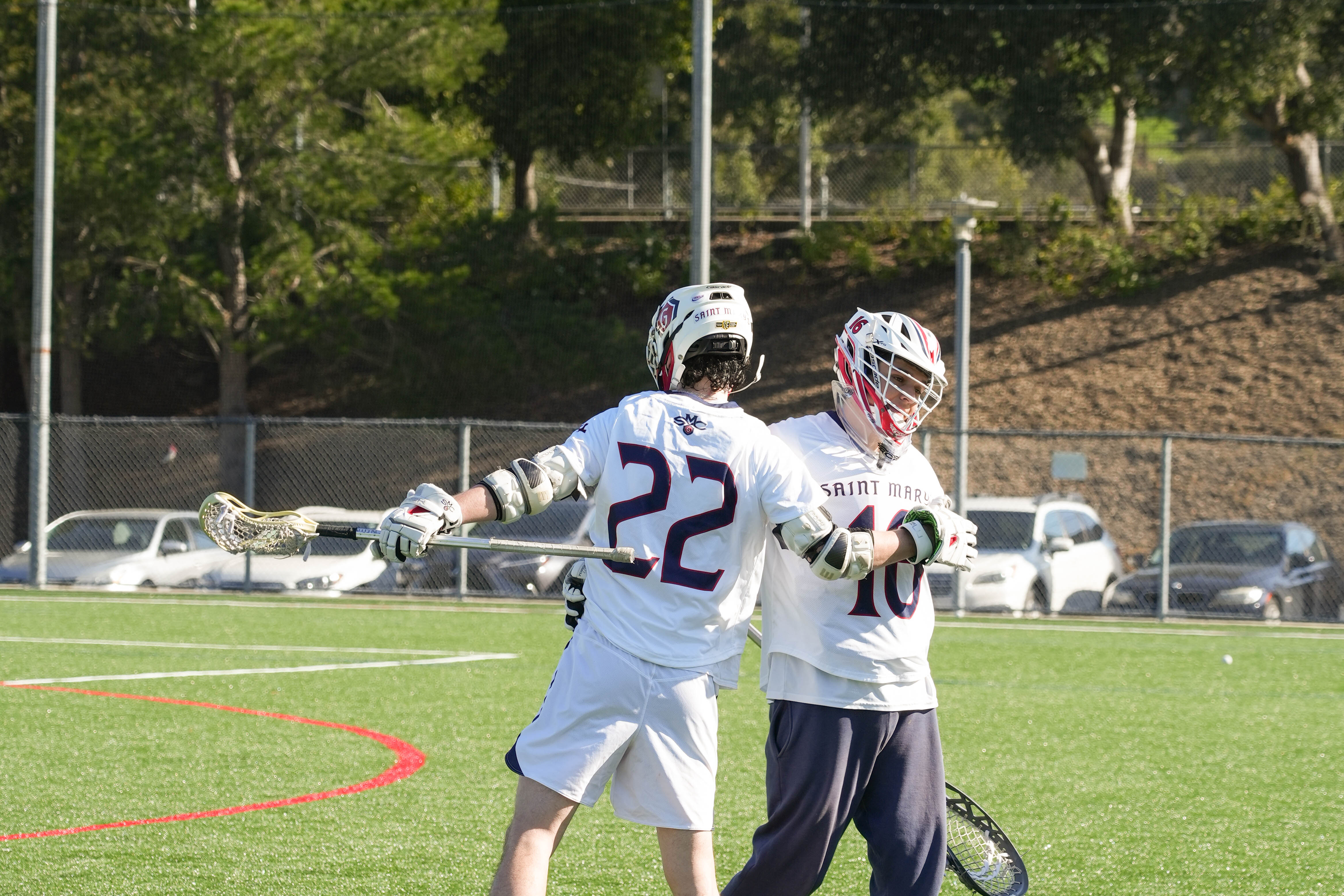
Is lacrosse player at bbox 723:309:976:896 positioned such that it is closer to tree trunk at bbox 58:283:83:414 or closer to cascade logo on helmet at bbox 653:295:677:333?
cascade logo on helmet at bbox 653:295:677:333

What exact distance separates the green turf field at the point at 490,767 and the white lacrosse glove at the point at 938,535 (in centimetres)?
186

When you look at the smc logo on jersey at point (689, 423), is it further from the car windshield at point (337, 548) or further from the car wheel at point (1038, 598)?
the car windshield at point (337, 548)

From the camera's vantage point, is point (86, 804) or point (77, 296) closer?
point (86, 804)

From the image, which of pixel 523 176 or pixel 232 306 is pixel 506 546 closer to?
pixel 232 306

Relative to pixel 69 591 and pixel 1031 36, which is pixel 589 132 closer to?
pixel 1031 36

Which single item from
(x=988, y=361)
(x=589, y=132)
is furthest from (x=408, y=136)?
(x=988, y=361)

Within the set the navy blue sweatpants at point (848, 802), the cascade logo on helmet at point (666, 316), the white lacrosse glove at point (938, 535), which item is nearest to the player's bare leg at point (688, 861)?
the navy blue sweatpants at point (848, 802)

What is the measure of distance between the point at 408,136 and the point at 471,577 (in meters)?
8.54

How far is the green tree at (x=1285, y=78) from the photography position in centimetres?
2380

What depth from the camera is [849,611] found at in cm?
383

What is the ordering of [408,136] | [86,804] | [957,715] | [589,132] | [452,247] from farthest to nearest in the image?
[589,132] → [452,247] → [408,136] → [957,715] → [86,804]

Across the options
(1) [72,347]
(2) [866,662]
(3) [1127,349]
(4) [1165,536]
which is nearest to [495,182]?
(1) [72,347]

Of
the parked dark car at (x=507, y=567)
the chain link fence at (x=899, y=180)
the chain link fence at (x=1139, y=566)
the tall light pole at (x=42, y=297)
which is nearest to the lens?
the chain link fence at (x=1139, y=566)

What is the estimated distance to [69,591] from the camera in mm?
15984
